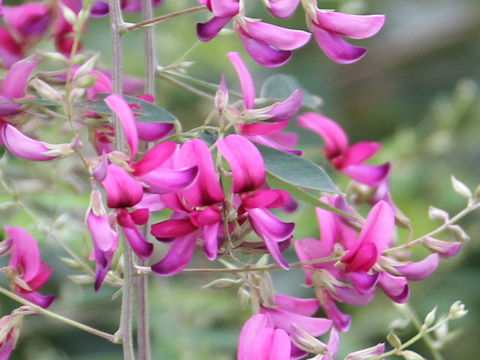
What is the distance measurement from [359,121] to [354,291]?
200 cm

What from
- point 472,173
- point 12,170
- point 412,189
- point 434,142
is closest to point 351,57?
point 12,170

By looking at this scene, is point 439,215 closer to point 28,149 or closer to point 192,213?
point 192,213

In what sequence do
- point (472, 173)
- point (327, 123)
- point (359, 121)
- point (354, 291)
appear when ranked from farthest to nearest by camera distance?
point (359, 121) → point (472, 173) → point (327, 123) → point (354, 291)

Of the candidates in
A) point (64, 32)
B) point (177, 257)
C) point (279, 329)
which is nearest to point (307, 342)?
point (279, 329)

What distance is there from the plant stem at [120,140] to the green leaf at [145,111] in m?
0.01

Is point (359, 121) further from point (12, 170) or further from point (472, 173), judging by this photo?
point (12, 170)

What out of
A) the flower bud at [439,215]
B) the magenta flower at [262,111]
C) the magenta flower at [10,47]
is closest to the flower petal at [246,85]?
the magenta flower at [262,111]

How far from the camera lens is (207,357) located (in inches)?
52.5

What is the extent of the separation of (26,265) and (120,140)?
164 mm

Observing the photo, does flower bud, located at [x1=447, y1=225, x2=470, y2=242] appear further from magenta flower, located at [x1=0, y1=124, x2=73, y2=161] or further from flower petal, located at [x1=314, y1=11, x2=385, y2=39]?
magenta flower, located at [x1=0, y1=124, x2=73, y2=161]

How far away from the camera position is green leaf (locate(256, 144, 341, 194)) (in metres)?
0.66

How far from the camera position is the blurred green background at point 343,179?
1.41 metres

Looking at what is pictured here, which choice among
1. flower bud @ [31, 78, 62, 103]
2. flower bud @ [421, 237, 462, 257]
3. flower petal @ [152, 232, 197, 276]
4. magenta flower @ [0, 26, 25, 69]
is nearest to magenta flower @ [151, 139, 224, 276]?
flower petal @ [152, 232, 197, 276]

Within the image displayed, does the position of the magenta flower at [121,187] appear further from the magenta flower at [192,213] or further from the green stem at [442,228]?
the green stem at [442,228]
